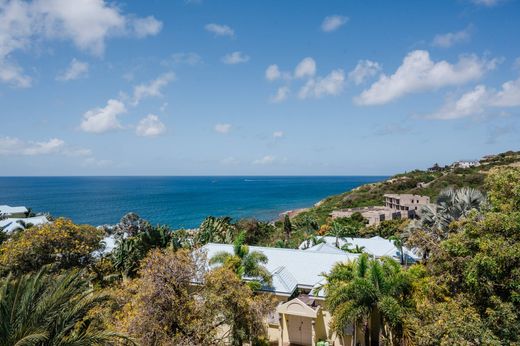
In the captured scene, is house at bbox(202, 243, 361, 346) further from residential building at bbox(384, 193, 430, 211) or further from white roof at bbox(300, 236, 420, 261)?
residential building at bbox(384, 193, 430, 211)

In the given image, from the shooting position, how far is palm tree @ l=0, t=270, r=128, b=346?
25.6ft

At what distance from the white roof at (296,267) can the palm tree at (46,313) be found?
1103 centimetres

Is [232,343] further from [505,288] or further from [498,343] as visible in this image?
[505,288]

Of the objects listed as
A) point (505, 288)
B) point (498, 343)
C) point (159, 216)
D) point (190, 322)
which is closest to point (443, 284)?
point (505, 288)

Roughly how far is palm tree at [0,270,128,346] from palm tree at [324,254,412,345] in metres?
8.86

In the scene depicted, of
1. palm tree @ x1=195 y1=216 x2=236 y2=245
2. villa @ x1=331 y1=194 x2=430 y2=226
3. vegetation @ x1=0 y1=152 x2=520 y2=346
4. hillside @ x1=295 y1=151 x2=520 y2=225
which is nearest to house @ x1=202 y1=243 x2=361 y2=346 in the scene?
vegetation @ x1=0 y1=152 x2=520 y2=346

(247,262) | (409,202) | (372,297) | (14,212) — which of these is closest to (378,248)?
(247,262)

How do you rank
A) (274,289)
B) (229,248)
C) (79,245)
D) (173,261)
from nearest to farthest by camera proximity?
(173,261) → (274,289) → (79,245) → (229,248)

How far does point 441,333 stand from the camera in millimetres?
9328

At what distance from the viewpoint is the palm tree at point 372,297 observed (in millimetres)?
13234

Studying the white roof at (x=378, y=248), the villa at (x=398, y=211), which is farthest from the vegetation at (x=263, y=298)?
the villa at (x=398, y=211)

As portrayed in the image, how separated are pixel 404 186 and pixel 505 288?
92.6 meters

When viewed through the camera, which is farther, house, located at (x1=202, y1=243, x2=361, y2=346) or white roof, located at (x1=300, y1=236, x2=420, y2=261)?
white roof, located at (x1=300, y1=236, x2=420, y2=261)

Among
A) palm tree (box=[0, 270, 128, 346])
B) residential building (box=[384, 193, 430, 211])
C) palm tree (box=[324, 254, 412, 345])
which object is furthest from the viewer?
residential building (box=[384, 193, 430, 211])
